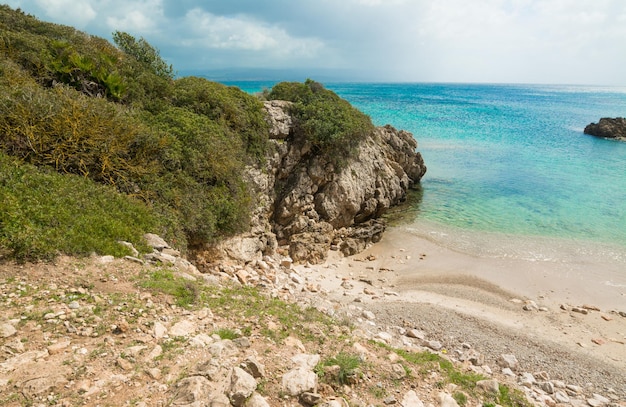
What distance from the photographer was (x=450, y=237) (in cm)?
2141

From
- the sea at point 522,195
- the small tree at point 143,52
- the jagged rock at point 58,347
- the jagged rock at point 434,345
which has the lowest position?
the jagged rock at point 434,345

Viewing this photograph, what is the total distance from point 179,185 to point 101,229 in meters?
4.38

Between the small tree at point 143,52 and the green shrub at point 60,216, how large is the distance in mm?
12593

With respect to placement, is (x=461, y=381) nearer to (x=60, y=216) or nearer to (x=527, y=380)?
(x=527, y=380)

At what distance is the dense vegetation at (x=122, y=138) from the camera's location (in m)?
9.09

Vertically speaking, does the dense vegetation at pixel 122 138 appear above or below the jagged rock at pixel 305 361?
above

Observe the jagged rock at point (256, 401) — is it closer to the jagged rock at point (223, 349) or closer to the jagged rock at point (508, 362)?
the jagged rock at point (223, 349)

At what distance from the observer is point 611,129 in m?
58.7

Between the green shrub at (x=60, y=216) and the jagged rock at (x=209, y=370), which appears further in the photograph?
the green shrub at (x=60, y=216)

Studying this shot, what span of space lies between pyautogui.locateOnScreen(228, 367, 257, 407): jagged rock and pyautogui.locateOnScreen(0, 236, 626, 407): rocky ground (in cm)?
2

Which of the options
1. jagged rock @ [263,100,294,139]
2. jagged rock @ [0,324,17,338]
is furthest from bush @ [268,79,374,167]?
jagged rock @ [0,324,17,338]

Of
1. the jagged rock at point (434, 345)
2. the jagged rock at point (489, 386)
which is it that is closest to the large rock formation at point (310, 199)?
the jagged rock at point (434, 345)

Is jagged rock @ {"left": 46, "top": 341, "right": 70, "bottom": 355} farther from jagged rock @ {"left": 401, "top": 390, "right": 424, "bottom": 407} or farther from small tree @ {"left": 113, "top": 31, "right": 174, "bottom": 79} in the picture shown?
small tree @ {"left": 113, "top": 31, "right": 174, "bottom": 79}

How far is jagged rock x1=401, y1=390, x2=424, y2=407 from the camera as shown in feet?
21.0
